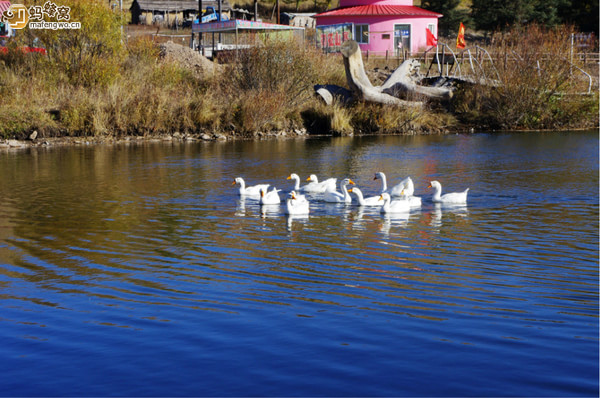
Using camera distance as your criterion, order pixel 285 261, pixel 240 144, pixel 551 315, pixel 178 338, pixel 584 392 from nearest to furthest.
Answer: pixel 584 392 < pixel 178 338 < pixel 551 315 < pixel 285 261 < pixel 240 144

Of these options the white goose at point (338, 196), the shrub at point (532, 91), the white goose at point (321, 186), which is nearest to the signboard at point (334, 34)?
the shrub at point (532, 91)

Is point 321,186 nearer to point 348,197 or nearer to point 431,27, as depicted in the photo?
point 348,197

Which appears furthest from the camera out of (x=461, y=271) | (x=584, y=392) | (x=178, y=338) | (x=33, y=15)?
(x=33, y=15)

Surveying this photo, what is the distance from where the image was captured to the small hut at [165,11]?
8062 centimetres

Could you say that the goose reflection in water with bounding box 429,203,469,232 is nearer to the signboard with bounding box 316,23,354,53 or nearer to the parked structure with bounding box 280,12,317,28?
the signboard with bounding box 316,23,354,53

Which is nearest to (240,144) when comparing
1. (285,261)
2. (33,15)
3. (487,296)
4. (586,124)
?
(33,15)

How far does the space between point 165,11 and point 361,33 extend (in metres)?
31.9

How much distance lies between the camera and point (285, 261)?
11.4 meters

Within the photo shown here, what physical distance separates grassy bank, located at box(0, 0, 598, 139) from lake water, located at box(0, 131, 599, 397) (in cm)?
1492

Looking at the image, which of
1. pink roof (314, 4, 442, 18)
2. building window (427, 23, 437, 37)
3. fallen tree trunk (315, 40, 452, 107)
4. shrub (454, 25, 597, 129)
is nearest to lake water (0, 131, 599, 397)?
fallen tree trunk (315, 40, 452, 107)

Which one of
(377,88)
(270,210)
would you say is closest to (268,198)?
(270,210)

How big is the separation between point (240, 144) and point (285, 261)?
20701mm

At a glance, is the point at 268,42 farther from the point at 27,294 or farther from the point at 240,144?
the point at 27,294

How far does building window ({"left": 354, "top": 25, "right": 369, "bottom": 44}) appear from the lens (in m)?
57.7
